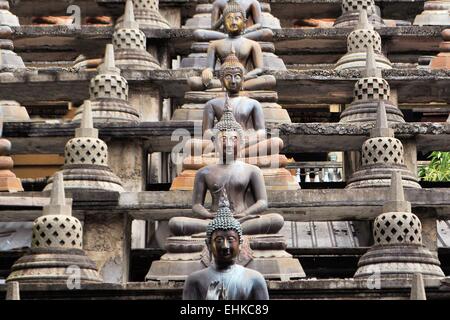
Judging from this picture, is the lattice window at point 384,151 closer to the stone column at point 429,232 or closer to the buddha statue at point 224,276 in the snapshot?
the stone column at point 429,232

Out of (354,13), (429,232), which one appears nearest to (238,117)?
(429,232)

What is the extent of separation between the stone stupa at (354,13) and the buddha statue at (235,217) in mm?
6715

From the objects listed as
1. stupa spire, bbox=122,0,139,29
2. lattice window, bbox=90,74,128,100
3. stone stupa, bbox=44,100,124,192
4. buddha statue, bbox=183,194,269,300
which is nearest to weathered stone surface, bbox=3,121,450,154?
lattice window, bbox=90,74,128,100

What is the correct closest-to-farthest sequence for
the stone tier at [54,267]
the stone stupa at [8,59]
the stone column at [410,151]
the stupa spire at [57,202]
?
the stone tier at [54,267]
the stupa spire at [57,202]
the stone column at [410,151]
the stone stupa at [8,59]

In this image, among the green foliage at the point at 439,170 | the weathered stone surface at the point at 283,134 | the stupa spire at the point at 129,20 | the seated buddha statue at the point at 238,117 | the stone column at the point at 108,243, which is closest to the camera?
the stone column at the point at 108,243

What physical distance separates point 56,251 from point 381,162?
3876 mm

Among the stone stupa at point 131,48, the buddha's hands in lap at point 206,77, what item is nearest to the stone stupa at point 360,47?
the buddha's hands in lap at point 206,77

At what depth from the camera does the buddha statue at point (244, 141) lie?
1727 centimetres

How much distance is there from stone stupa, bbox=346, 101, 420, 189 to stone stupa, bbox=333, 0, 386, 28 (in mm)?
4963

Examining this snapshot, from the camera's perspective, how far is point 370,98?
18969 mm

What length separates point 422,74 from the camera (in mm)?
19984

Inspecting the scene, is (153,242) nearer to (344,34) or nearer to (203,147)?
(203,147)

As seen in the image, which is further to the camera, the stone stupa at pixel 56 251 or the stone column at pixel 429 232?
the stone column at pixel 429 232
